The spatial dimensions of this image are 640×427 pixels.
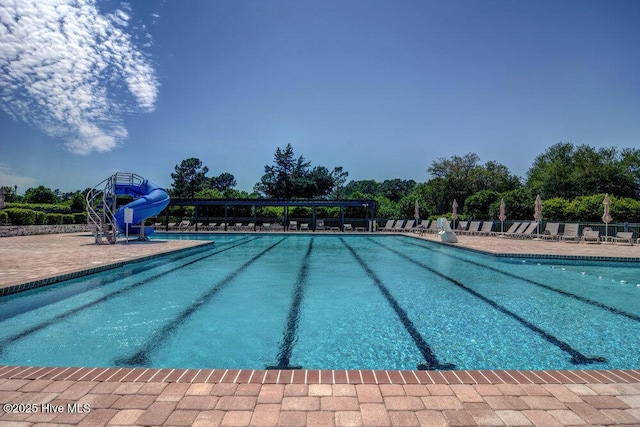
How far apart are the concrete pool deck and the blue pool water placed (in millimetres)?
955

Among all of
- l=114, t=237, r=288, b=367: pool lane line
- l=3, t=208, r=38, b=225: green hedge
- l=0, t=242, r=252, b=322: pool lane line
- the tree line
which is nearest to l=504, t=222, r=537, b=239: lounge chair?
the tree line

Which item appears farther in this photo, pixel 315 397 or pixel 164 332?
pixel 164 332

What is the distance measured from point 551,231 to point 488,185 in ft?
73.1

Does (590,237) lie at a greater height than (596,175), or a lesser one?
lesser

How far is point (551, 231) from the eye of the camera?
17.2m

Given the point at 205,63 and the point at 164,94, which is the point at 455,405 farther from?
the point at 164,94

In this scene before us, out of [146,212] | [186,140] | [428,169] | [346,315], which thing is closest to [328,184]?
[428,169]

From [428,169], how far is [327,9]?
97.6 ft

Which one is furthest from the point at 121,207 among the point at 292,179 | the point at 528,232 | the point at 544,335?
the point at 292,179

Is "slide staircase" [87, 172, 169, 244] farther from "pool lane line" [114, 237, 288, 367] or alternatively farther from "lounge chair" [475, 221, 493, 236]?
"lounge chair" [475, 221, 493, 236]

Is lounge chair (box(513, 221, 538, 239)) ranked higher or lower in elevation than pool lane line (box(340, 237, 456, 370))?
higher

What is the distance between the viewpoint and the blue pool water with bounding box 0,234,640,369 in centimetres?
361

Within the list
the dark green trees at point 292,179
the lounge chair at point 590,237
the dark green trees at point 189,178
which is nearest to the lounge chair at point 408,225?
the lounge chair at point 590,237

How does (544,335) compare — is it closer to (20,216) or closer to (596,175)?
(20,216)
